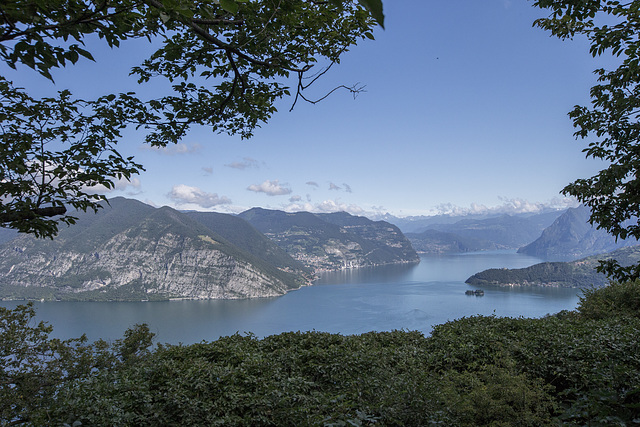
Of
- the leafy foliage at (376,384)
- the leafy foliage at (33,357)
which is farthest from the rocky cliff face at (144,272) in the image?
the leafy foliage at (376,384)

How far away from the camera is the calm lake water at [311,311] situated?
62438 mm

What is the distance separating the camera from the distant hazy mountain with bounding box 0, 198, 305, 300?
120 meters

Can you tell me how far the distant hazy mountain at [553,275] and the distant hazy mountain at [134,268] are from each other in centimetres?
6959

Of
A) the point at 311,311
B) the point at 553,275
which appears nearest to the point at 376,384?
the point at 311,311

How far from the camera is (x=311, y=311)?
266ft

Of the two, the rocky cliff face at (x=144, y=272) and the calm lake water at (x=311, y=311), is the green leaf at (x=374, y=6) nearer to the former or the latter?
the calm lake water at (x=311, y=311)

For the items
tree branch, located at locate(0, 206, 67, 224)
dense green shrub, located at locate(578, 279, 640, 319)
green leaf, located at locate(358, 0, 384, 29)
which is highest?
tree branch, located at locate(0, 206, 67, 224)

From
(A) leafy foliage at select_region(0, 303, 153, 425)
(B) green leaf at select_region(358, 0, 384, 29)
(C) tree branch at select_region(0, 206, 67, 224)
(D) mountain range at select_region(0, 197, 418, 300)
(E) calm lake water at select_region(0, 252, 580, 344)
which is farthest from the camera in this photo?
(D) mountain range at select_region(0, 197, 418, 300)

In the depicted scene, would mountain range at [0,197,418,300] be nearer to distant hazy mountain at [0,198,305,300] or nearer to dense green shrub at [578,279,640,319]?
distant hazy mountain at [0,198,305,300]

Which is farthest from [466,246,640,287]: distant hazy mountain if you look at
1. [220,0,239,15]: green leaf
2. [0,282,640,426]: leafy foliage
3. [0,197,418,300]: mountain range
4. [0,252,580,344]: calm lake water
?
[220,0,239,15]: green leaf

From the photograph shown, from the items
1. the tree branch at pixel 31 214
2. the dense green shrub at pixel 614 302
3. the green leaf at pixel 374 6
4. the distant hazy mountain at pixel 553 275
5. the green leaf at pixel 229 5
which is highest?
the green leaf at pixel 229 5

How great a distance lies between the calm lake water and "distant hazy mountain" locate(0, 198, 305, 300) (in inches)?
533

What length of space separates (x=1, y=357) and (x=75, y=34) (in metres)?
10.7

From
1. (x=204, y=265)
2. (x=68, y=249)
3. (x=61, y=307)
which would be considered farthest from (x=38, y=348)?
(x=68, y=249)
